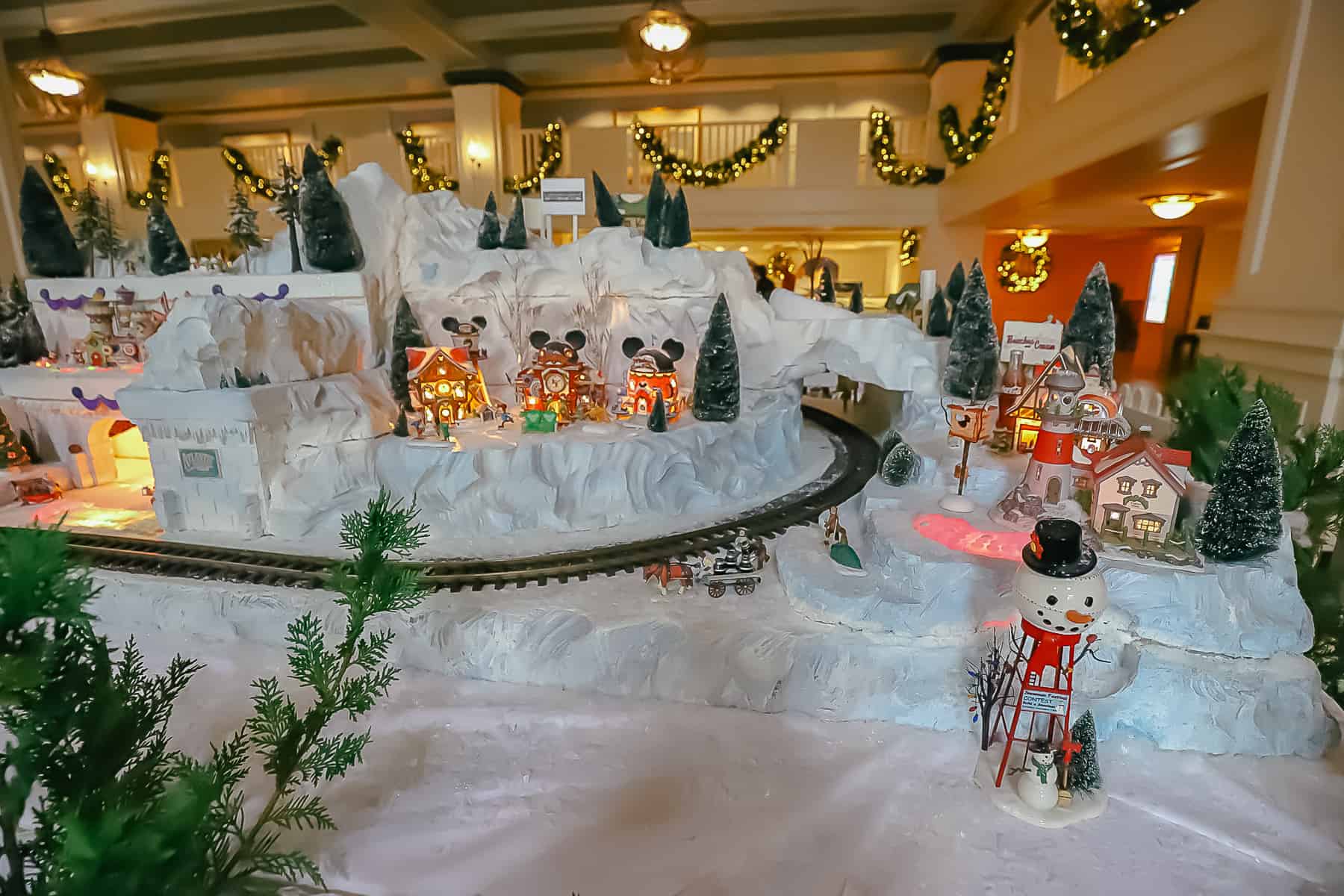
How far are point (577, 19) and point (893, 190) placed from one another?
25.6ft

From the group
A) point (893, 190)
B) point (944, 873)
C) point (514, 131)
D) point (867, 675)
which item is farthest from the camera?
point (514, 131)

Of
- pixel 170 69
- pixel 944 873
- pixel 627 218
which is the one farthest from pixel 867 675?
pixel 170 69

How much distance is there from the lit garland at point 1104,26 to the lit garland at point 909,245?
712 cm

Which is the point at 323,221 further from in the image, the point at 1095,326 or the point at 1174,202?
the point at 1174,202

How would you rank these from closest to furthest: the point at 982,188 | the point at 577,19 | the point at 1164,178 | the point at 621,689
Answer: the point at 621,689 < the point at 1164,178 < the point at 982,188 < the point at 577,19

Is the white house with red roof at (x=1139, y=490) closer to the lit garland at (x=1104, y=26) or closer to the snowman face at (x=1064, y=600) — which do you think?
the snowman face at (x=1064, y=600)

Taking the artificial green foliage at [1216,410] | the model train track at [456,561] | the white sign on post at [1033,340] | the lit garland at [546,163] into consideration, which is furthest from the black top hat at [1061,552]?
the lit garland at [546,163]

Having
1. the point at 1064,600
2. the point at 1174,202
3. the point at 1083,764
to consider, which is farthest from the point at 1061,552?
the point at 1174,202

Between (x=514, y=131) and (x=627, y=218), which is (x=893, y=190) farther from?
(x=514, y=131)

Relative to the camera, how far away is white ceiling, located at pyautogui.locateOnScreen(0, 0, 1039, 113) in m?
12.7

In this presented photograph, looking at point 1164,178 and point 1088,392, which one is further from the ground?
point 1164,178

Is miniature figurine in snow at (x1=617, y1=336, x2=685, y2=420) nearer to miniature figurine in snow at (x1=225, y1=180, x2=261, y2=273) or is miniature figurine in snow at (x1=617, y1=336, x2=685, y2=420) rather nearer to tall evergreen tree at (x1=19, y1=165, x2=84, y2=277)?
miniature figurine in snow at (x1=225, y1=180, x2=261, y2=273)

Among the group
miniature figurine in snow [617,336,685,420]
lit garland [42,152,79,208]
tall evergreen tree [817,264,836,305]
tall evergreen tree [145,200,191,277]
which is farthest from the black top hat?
lit garland [42,152,79,208]

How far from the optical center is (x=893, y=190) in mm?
14531
